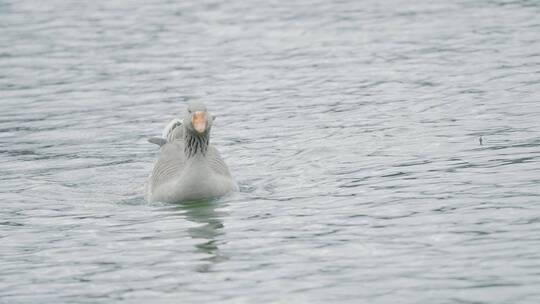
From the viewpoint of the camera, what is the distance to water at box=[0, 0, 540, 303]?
12.0m

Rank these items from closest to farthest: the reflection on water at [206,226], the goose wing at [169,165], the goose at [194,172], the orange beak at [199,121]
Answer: the reflection on water at [206,226] < the orange beak at [199,121] < the goose at [194,172] < the goose wing at [169,165]

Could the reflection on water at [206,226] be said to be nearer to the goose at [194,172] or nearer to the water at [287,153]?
the water at [287,153]

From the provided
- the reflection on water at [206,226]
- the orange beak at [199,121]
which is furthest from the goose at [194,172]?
the reflection on water at [206,226]

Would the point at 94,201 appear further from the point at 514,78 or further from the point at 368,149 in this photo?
the point at 514,78

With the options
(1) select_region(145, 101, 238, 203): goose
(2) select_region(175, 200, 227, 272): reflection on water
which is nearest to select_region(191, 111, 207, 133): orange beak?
(1) select_region(145, 101, 238, 203): goose

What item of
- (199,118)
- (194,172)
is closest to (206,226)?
(194,172)

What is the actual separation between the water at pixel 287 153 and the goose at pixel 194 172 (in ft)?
0.88

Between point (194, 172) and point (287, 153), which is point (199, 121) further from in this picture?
point (287, 153)

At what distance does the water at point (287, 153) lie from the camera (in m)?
12.0

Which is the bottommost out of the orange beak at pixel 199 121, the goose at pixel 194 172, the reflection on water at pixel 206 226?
the reflection on water at pixel 206 226

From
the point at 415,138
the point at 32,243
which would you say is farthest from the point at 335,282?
the point at 415,138

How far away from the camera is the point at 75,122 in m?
21.5

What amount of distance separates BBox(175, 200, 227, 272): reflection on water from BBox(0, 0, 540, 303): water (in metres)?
0.04

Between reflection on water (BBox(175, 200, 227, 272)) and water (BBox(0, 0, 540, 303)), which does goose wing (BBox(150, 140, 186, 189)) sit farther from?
reflection on water (BBox(175, 200, 227, 272))
